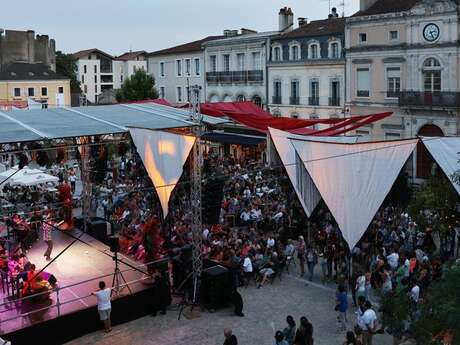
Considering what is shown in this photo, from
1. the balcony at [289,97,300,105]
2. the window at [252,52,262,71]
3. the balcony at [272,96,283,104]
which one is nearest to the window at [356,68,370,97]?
the balcony at [289,97,300,105]

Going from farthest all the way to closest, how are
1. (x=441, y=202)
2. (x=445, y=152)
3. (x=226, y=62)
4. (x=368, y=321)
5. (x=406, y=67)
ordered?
(x=226, y=62), (x=406, y=67), (x=441, y=202), (x=445, y=152), (x=368, y=321)

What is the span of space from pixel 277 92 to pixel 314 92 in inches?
137

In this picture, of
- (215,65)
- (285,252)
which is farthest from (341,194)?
(215,65)

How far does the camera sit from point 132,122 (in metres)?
16.3

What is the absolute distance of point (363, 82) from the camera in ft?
113

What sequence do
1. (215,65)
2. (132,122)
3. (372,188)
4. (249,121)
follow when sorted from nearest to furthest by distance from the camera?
1. (372,188)
2. (132,122)
3. (249,121)
4. (215,65)

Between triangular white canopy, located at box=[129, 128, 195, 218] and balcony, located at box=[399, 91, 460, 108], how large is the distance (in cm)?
1937

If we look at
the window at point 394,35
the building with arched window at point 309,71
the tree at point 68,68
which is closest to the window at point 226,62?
the building with arched window at point 309,71

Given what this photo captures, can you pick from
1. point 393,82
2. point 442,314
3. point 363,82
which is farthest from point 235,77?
point 442,314

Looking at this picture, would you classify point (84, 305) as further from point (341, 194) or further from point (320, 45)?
point (320, 45)

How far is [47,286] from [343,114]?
25114 mm

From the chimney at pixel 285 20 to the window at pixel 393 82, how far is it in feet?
36.8

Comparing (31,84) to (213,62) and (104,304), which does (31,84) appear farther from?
(104,304)

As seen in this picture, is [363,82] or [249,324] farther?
[363,82]
